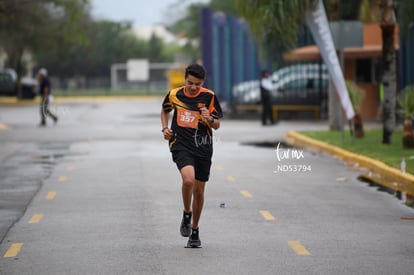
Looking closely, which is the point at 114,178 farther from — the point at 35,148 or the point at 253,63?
the point at 253,63

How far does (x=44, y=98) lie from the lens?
36.4 metres

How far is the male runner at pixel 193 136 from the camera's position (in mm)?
10836

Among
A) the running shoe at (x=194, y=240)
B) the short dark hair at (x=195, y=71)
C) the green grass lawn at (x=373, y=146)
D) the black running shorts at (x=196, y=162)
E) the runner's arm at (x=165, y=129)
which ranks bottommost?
the green grass lawn at (x=373, y=146)

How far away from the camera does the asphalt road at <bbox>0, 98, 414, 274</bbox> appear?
398 inches

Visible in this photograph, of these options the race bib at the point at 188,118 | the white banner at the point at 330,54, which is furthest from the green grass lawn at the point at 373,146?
the race bib at the point at 188,118

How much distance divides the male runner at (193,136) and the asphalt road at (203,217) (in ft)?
1.82

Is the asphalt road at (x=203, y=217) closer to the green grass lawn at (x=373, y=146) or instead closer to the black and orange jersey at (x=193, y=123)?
the green grass lawn at (x=373, y=146)

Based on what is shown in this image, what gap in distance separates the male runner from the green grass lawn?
6930 millimetres

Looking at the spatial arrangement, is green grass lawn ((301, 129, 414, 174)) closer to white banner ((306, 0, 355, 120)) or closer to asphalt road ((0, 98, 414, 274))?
asphalt road ((0, 98, 414, 274))

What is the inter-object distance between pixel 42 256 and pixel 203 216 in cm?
317

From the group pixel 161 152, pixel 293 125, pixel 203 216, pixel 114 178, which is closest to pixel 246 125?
pixel 293 125

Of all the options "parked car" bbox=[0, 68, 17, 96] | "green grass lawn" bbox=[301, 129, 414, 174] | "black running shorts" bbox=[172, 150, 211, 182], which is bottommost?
"parked car" bbox=[0, 68, 17, 96]

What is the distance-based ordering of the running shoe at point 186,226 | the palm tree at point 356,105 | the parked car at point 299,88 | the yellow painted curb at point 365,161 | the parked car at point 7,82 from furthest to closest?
the parked car at point 7,82 < the parked car at point 299,88 < the palm tree at point 356,105 < the yellow painted curb at point 365,161 < the running shoe at point 186,226

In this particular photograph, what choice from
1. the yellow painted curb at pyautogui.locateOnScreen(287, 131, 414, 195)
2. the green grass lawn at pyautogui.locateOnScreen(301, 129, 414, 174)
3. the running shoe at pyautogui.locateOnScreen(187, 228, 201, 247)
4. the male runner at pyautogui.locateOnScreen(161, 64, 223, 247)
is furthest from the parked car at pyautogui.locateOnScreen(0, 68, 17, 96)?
the running shoe at pyautogui.locateOnScreen(187, 228, 201, 247)
